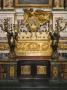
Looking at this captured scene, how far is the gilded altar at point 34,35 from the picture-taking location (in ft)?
55.8

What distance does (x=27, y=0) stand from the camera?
17.4 metres

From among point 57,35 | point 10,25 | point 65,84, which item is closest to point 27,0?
point 10,25

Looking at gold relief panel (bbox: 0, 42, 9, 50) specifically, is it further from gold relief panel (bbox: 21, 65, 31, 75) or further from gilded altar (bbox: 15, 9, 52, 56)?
gold relief panel (bbox: 21, 65, 31, 75)

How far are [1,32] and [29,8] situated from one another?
5.83 ft

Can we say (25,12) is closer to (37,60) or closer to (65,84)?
(37,60)

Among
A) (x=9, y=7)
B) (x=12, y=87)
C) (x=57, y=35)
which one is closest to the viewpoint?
(x=12, y=87)

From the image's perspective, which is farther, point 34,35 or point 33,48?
point 34,35

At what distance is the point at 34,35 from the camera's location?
17203mm

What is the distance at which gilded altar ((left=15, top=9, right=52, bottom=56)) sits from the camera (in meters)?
17.0

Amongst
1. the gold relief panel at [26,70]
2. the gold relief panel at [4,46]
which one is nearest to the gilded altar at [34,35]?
the gold relief panel at [4,46]

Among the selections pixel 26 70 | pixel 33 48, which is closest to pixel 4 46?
pixel 33 48

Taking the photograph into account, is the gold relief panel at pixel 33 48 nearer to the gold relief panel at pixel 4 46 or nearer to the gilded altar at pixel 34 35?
the gilded altar at pixel 34 35

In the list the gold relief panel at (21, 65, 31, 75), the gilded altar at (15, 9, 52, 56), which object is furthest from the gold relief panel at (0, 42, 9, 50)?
the gold relief panel at (21, 65, 31, 75)

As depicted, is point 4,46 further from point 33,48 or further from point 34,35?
point 34,35
